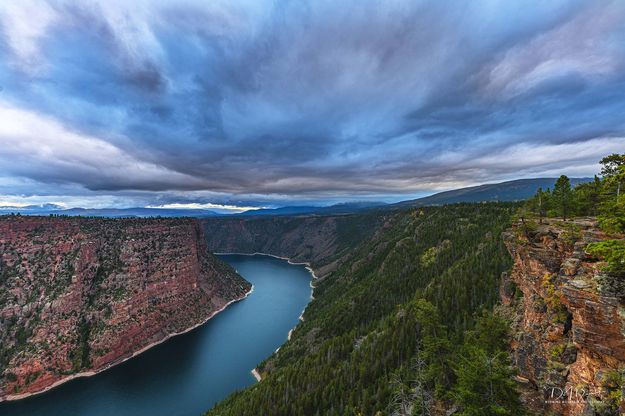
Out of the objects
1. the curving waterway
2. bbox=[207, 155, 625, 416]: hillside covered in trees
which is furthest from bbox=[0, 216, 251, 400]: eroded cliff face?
bbox=[207, 155, 625, 416]: hillside covered in trees

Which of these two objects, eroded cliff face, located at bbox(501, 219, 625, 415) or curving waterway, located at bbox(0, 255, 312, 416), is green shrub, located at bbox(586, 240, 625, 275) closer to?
eroded cliff face, located at bbox(501, 219, 625, 415)

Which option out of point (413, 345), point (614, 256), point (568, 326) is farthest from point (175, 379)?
point (614, 256)

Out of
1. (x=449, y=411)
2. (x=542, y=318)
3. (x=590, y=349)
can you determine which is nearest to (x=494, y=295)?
(x=449, y=411)

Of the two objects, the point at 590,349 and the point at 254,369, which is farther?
the point at 254,369

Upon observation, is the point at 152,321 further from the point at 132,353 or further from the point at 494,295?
the point at 494,295

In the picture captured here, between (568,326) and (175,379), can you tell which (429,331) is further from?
(175,379)
